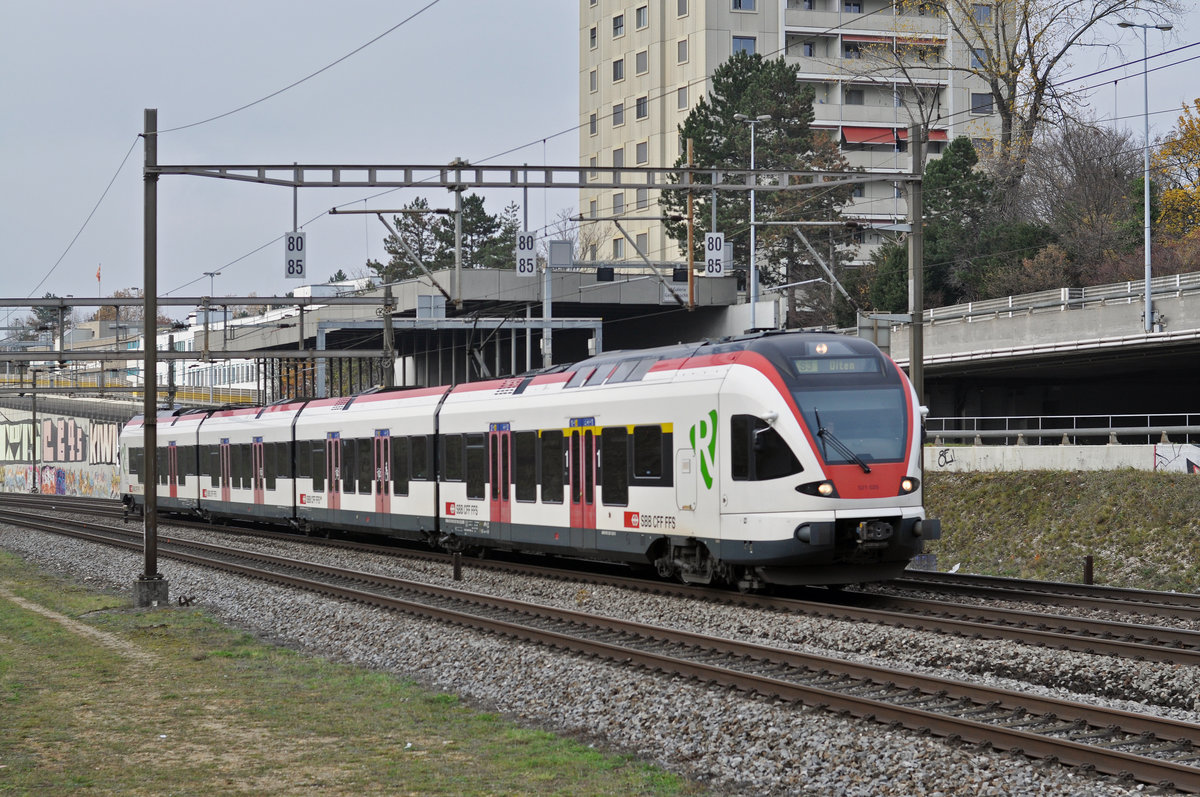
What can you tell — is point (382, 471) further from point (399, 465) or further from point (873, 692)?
point (873, 692)

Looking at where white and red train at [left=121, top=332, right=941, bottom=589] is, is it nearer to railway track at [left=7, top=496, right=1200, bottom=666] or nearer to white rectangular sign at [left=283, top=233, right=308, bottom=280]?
A: railway track at [left=7, top=496, right=1200, bottom=666]

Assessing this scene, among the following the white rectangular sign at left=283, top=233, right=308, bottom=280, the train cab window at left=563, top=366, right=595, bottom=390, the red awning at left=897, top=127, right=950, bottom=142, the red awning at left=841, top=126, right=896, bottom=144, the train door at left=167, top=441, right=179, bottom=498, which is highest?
A: the red awning at left=841, top=126, right=896, bottom=144

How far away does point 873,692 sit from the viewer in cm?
1189

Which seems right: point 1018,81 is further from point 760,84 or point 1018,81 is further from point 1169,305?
point 1169,305

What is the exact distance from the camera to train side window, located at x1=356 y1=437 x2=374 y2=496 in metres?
30.5

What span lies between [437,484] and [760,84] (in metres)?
45.6

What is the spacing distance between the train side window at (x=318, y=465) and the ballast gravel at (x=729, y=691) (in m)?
11.4

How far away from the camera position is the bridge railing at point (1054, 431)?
32.3 meters

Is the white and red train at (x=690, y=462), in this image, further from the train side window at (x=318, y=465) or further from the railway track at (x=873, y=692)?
the train side window at (x=318, y=465)

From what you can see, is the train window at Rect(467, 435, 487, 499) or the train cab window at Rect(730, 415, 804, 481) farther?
the train window at Rect(467, 435, 487, 499)

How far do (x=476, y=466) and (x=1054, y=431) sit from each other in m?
13.1

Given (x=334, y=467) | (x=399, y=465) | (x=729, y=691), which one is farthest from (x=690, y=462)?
(x=334, y=467)

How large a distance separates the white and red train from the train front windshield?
0.02m

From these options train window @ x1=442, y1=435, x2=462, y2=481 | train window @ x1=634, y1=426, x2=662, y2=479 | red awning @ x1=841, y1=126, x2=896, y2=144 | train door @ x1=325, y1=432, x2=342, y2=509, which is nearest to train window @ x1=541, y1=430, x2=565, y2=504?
train window @ x1=634, y1=426, x2=662, y2=479
